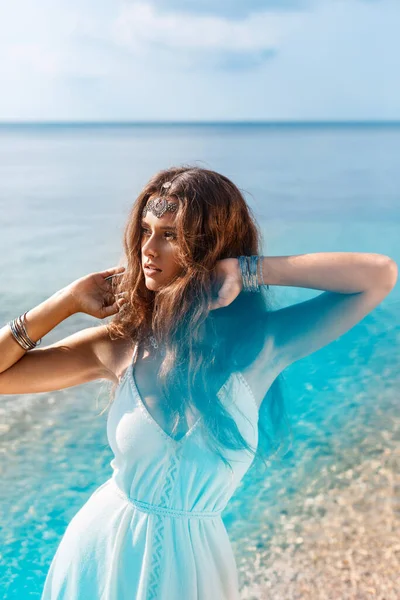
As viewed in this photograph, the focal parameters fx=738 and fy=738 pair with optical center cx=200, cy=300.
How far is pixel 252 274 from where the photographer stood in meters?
1.60

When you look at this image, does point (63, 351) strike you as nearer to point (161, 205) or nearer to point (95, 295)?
point (95, 295)

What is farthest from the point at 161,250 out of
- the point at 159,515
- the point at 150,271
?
the point at 159,515

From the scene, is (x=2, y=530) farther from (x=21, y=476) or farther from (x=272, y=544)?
(x=272, y=544)

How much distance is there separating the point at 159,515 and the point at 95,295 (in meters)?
0.54

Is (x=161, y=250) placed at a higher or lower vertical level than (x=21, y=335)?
higher

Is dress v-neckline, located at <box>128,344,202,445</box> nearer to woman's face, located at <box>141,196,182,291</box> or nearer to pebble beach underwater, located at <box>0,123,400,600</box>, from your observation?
woman's face, located at <box>141,196,182,291</box>

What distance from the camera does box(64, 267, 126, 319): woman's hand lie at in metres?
1.78

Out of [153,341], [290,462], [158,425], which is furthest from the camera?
[290,462]

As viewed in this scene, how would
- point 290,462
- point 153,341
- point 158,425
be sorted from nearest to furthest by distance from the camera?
point 158,425, point 153,341, point 290,462

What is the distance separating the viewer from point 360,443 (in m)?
4.96

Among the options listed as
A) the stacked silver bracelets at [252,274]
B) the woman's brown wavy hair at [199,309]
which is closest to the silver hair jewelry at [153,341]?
the woman's brown wavy hair at [199,309]

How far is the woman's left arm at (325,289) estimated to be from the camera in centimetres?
162

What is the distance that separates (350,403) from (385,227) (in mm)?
7368

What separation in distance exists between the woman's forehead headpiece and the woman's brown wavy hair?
0.05ft
